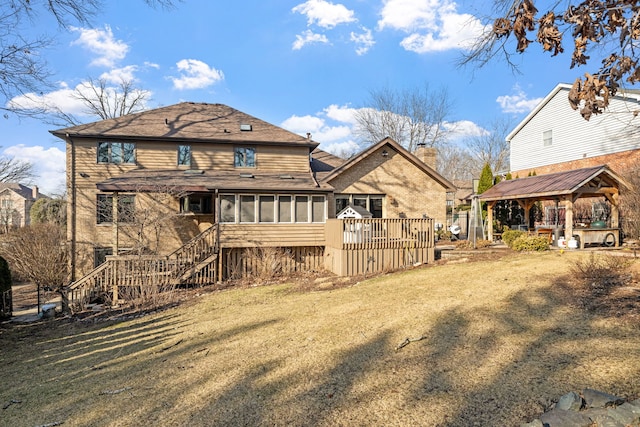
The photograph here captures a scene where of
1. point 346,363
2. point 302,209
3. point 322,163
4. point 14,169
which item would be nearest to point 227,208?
point 302,209

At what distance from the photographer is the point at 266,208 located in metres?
16.7

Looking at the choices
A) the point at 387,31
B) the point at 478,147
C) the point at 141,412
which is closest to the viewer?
the point at 141,412

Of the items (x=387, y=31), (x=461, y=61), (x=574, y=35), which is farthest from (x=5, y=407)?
(x=387, y=31)

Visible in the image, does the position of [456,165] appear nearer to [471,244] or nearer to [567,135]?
[567,135]

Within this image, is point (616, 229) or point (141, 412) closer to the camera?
point (141, 412)

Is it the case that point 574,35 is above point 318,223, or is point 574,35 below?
above

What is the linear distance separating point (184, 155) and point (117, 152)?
3140mm

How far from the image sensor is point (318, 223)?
56.5 feet

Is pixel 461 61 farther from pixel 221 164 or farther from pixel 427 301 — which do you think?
pixel 221 164

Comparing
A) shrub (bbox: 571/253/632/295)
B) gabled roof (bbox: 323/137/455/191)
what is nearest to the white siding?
gabled roof (bbox: 323/137/455/191)

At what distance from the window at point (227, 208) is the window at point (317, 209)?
138 inches

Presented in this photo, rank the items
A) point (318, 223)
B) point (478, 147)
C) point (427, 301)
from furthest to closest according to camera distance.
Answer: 1. point (478, 147)
2. point (318, 223)
3. point (427, 301)

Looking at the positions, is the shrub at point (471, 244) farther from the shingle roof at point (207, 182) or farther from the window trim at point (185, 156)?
the window trim at point (185, 156)

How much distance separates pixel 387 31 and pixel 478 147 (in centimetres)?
3966
